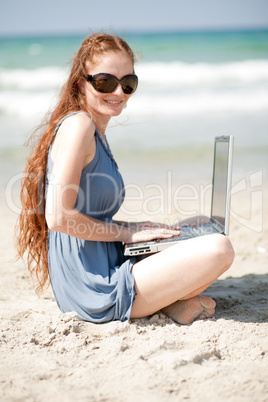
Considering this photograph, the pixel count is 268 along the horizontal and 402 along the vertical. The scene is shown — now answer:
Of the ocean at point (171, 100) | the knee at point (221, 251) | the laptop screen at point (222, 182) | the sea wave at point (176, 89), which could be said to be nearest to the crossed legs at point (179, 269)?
the knee at point (221, 251)

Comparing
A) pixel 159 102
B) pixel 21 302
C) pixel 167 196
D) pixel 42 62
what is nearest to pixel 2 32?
pixel 42 62

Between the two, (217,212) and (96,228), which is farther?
(217,212)

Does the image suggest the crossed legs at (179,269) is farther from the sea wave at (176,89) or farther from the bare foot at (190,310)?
the sea wave at (176,89)

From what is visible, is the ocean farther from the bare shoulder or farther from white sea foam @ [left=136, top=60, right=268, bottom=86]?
the bare shoulder

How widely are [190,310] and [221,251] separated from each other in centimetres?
43

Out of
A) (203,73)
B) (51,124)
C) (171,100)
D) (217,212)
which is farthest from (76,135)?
(203,73)

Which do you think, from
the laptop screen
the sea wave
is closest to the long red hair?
the laptop screen

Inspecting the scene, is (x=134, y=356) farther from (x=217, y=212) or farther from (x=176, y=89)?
(x=176, y=89)

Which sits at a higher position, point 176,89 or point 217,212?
point 176,89

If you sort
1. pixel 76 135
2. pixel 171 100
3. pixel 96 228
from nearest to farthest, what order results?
pixel 76 135, pixel 96 228, pixel 171 100

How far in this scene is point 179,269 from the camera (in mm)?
2252

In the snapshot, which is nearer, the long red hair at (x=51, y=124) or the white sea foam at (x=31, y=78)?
the long red hair at (x=51, y=124)

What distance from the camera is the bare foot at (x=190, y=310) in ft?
7.95

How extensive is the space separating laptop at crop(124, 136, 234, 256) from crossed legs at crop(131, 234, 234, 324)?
0.08 m
